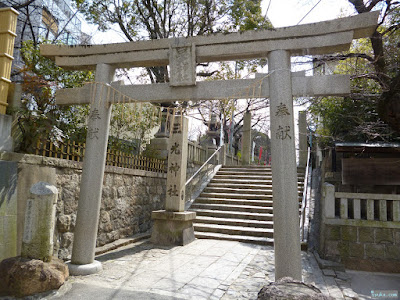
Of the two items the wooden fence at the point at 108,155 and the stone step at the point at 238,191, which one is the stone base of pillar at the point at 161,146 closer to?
the wooden fence at the point at 108,155

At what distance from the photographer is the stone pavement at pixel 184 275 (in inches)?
169

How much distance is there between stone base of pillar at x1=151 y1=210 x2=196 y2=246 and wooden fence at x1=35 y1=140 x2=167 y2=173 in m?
1.68

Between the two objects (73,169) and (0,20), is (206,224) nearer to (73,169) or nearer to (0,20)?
(73,169)

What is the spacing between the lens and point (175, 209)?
805 cm

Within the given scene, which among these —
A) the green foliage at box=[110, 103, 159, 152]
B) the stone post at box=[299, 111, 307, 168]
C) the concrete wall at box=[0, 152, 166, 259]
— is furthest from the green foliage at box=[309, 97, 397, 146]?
the green foliage at box=[110, 103, 159, 152]

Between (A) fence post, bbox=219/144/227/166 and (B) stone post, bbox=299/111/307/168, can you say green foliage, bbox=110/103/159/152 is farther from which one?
(B) stone post, bbox=299/111/307/168

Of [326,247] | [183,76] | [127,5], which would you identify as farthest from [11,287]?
[127,5]

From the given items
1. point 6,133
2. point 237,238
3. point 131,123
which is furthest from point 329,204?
point 131,123

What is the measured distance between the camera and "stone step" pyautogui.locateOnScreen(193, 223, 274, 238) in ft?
28.1

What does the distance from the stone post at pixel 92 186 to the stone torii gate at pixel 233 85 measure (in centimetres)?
2

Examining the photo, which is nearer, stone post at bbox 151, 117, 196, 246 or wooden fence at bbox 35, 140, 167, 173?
wooden fence at bbox 35, 140, 167, 173

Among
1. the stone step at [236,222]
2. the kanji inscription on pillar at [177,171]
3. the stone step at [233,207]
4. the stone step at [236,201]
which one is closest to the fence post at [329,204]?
the stone step at [236,222]

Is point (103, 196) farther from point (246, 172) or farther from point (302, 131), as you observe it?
point (302, 131)

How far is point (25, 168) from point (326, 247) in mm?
6240
